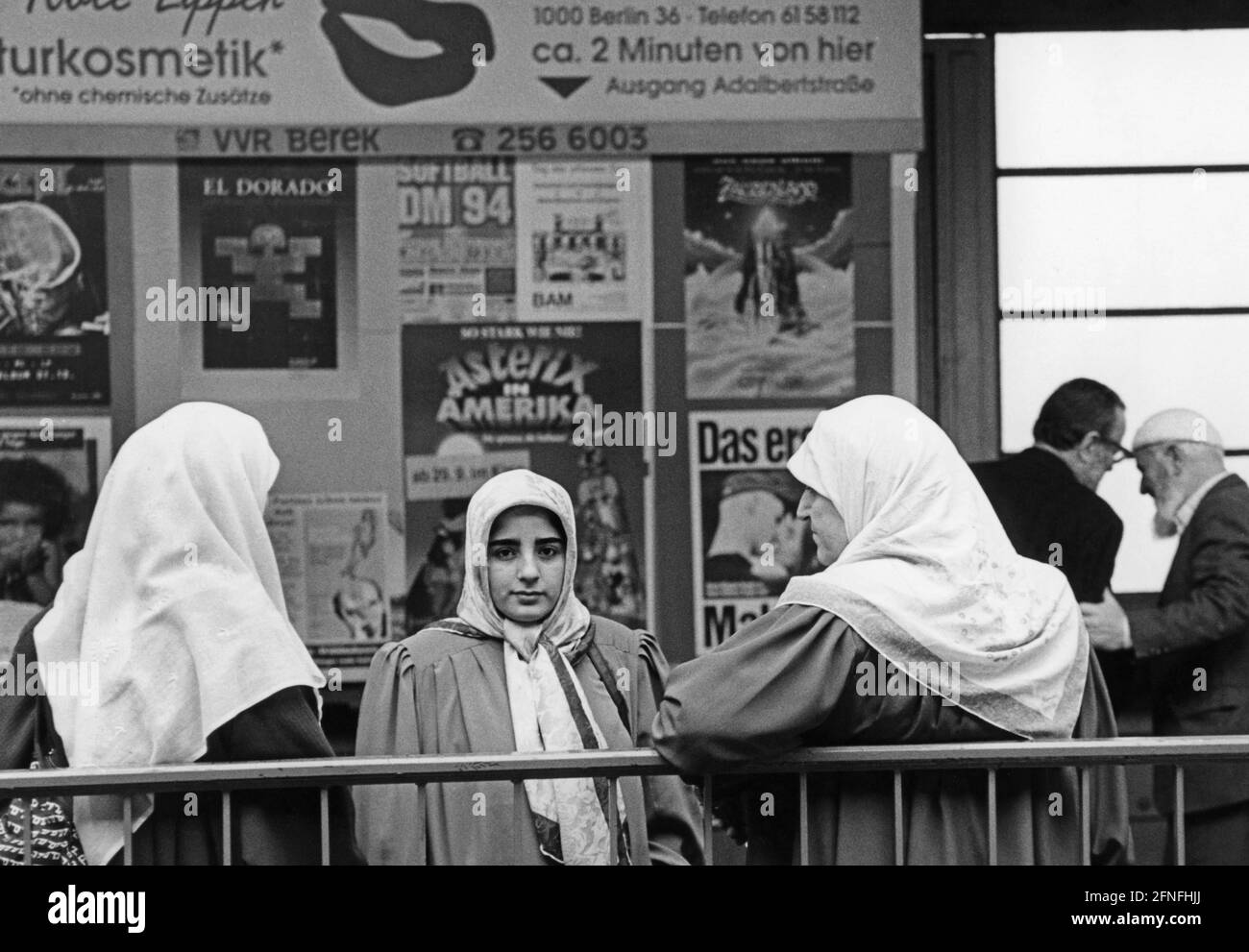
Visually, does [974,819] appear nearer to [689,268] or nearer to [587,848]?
[587,848]

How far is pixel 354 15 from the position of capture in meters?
5.77

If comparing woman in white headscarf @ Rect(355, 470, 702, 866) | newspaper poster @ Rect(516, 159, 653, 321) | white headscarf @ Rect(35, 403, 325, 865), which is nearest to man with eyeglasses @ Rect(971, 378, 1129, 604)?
newspaper poster @ Rect(516, 159, 653, 321)

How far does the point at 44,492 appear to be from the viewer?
225 inches

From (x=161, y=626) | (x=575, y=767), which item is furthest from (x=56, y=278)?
(x=575, y=767)

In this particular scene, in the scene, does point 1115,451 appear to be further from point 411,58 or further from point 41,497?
point 41,497

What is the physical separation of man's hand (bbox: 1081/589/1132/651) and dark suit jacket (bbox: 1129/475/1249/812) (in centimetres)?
10

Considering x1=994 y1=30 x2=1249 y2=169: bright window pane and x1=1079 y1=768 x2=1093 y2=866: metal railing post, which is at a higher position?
x1=994 y1=30 x2=1249 y2=169: bright window pane

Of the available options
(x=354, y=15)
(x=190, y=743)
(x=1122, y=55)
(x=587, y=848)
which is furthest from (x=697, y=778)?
(x=1122, y=55)

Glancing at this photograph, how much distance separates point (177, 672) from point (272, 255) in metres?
2.47

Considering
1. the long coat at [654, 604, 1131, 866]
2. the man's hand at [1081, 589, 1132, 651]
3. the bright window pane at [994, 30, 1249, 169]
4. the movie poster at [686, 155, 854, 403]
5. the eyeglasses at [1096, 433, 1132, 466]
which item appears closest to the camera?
the long coat at [654, 604, 1131, 866]

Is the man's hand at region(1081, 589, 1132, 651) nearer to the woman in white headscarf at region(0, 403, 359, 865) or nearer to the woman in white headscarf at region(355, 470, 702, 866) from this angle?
the woman in white headscarf at region(355, 470, 702, 866)

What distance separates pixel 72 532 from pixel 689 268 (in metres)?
2.12

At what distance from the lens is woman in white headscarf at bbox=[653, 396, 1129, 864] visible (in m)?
3.33
